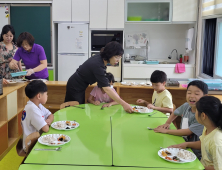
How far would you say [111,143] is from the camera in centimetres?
184

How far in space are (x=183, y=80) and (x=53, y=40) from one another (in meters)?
2.66

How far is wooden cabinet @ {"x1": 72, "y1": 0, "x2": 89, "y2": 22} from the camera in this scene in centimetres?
519

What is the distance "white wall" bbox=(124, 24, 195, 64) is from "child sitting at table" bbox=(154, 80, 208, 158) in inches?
142

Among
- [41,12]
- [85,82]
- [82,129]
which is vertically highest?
[41,12]

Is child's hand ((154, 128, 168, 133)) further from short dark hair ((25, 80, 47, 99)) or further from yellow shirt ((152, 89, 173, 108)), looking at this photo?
short dark hair ((25, 80, 47, 99))

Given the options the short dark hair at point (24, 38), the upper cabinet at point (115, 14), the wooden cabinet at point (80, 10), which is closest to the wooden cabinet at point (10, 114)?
the short dark hair at point (24, 38)

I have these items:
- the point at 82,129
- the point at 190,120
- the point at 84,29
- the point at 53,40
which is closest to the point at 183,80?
the point at 84,29

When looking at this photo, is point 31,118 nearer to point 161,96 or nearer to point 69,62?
point 161,96

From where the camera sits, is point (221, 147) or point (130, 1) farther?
point (130, 1)

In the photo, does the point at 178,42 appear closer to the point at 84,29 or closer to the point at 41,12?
the point at 84,29

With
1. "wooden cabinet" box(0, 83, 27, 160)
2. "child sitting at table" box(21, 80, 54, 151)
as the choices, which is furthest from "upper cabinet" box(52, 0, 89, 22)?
"child sitting at table" box(21, 80, 54, 151)

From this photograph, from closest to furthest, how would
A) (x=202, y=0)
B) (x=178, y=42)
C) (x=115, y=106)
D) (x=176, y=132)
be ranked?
(x=176, y=132) < (x=115, y=106) < (x=202, y=0) < (x=178, y=42)

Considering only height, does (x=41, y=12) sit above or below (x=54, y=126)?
above

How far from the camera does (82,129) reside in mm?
2109
